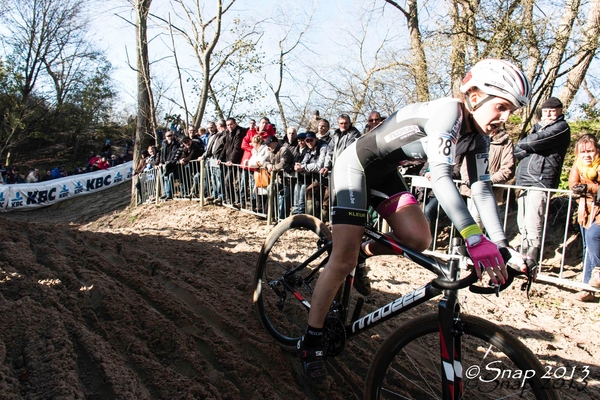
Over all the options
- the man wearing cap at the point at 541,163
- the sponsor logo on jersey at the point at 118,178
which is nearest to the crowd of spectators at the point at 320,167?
the man wearing cap at the point at 541,163

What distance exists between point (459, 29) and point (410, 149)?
24.4ft

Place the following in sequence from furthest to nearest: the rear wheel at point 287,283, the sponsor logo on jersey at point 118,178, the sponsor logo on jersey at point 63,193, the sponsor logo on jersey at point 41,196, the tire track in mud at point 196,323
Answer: the sponsor logo on jersey at point 118,178, the sponsor logo on jersey at point 63,193, the sponsor logo on jersey at point 41,196, the rear wheel at point 287,283, the tire track in mud at point 196,323

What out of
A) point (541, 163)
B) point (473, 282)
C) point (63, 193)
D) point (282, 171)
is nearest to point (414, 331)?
point (473, 282)

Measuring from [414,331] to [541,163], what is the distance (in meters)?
4.67

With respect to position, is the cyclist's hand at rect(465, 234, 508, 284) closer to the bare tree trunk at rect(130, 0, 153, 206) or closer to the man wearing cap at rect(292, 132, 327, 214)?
the man wearing cap at rect(292, 132, 327, 214)

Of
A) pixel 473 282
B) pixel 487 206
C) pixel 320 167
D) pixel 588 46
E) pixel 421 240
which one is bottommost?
pixel 473 282

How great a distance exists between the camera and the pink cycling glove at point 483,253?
6.74ft

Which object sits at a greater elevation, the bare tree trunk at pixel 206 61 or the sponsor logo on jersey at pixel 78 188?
the bare tree trunk at pixel 206 61

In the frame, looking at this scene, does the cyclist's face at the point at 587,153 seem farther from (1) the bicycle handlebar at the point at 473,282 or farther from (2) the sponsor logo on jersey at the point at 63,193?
(2) the sponsor logo on jersey at the point at 63,193

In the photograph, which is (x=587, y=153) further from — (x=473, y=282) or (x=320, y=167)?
(x=473, y=282)

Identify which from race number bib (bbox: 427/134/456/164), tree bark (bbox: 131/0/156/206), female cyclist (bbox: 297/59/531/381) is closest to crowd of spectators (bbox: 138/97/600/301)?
female cyclist (bbox: 297/59/531/381)

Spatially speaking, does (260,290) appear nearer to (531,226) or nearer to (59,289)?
(59,289)

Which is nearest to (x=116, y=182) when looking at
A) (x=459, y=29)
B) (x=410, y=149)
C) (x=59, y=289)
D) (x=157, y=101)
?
(x=157, y=101)

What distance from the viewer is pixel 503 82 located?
2.34 metres
